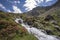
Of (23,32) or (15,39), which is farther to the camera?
(23,32)

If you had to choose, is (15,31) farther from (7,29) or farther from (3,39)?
(3,39)

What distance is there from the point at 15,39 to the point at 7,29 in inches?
136

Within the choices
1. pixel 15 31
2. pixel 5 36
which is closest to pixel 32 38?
pixel 15 31

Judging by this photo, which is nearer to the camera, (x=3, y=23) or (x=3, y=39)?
(x=3, y=39)

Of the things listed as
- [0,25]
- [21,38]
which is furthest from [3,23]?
[21,38]

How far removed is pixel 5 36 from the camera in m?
32.5

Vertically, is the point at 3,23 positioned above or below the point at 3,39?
above

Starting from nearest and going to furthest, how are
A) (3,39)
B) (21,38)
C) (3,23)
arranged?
1. (3,39)
2. (21,38)
3. (3,23)

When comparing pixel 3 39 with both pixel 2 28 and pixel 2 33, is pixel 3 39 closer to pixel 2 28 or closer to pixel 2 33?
pixel 2 33

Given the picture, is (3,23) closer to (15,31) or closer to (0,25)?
(0,25)

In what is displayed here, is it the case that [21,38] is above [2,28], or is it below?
below

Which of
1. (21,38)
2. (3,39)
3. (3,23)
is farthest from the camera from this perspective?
(3,23)

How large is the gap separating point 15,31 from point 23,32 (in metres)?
1.97

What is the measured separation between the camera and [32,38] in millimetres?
35500
